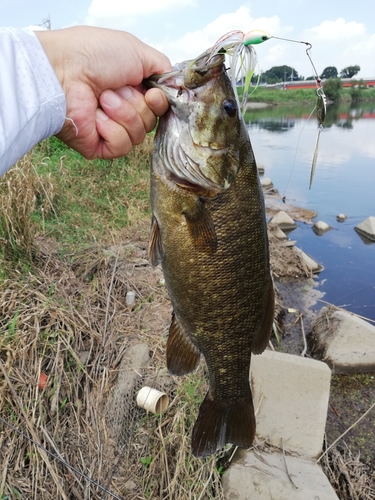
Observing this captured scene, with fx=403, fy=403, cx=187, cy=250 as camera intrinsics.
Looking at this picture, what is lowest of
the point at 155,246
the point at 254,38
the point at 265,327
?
the point at 265,327

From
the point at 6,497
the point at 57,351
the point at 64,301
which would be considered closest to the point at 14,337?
the point at 57,351

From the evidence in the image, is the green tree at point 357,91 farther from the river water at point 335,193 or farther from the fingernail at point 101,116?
the fingernail at point 101,116

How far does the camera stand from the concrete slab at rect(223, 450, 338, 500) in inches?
107

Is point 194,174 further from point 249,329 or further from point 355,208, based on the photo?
point 355,208

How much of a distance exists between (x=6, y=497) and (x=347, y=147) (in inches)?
714

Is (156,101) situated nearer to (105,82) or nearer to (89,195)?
(105,82)

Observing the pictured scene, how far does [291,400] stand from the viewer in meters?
3.40

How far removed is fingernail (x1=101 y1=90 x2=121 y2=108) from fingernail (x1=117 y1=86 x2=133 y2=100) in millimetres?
27

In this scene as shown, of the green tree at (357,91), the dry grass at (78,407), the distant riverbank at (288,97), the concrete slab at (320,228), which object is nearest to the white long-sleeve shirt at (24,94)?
the dry grass at (78,407)

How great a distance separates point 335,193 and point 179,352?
10522 millimetres

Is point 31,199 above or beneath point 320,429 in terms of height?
above

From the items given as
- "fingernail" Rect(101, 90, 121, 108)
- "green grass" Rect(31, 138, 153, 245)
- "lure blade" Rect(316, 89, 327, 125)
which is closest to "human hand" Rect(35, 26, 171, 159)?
"fingernail" Rect(101, 90, 121, 108)

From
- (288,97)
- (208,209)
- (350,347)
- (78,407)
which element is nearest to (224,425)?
(208,209)

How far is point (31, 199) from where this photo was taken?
381 cm
